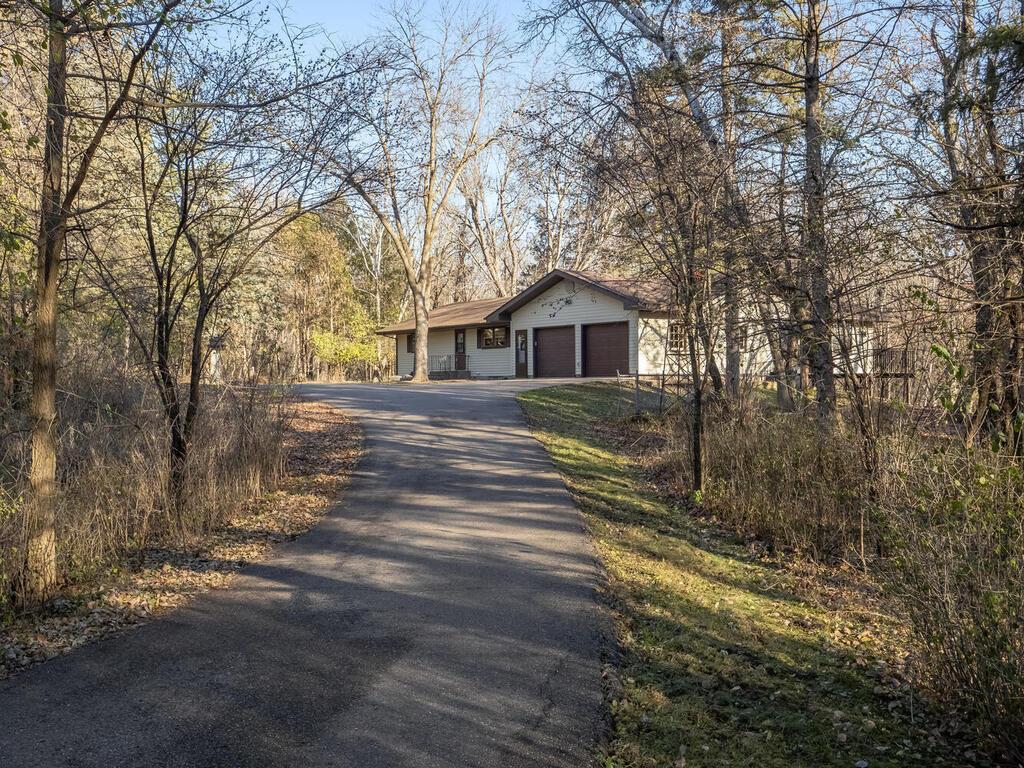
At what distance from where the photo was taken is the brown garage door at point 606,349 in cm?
2975

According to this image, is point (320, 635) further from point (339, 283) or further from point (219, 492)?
Result: point (339, 283)

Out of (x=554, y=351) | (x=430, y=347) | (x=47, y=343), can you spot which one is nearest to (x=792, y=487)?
(x=47, y=343)

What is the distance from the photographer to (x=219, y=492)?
9.03m

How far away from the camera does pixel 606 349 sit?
101ft

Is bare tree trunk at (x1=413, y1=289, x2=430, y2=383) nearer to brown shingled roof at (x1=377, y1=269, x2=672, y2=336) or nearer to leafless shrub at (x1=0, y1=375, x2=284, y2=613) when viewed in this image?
brown shingled roof at (x1=377, y1=269, x2=672, y2=336)

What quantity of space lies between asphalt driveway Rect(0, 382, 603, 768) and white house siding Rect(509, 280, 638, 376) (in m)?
21.0

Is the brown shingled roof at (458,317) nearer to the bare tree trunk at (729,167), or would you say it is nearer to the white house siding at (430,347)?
the white house siding at (430,347)

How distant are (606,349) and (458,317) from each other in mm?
10679

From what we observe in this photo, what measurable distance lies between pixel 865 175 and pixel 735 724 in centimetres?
583

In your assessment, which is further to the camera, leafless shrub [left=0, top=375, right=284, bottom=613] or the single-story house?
the single-story house

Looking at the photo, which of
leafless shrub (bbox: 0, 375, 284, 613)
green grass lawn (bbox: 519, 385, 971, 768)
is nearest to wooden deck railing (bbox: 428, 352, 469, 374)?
leafless shrub (bbox: 0, 375, 284, 613)

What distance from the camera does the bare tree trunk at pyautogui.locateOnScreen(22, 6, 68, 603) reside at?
248 inches

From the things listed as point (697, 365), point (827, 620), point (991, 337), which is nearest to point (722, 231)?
point (697, 365)

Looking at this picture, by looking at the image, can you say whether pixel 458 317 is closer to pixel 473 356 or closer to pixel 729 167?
pixel 473 356
